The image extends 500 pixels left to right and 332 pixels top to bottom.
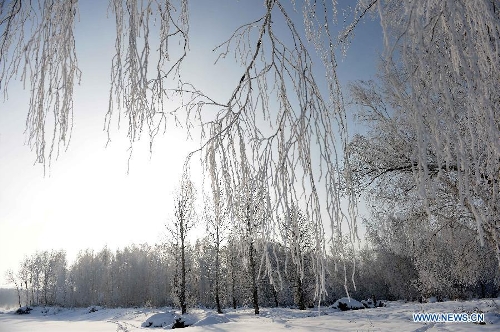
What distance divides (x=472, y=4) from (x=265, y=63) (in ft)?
3.42

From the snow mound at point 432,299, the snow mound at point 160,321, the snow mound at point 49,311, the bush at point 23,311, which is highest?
the snow mound at point 160,321

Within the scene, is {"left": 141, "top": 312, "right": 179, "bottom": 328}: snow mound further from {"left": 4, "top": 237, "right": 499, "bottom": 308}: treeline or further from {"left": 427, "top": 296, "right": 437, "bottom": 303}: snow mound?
{"left": 427, "top": 296, "right": 437, "bottom": 303}: snow mound

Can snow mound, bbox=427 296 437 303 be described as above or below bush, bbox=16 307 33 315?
above

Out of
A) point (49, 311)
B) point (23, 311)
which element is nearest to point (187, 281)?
point (49, 311)

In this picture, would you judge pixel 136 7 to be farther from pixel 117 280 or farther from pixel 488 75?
pixel 117 280

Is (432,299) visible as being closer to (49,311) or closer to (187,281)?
(187,281)

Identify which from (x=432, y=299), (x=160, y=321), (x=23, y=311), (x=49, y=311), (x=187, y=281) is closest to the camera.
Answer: (x=160, y=321)

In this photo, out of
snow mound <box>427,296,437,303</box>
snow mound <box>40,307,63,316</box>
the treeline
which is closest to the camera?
snow mound <box>427,296,437,303</box>

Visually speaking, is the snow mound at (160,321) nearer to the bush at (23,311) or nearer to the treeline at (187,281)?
the treeline at (187,281)

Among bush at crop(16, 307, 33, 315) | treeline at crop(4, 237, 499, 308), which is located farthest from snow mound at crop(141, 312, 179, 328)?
bush at crop(16, 307, 33, 315)

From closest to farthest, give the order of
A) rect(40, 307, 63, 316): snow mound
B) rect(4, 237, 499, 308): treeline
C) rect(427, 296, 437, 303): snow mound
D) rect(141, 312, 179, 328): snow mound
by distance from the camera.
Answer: rect(141, 312, 179, 328): snow mound < rect(427, 296, 437, 303): snow mound < rect(4, 237, 499, 308): treeline < rect(40, 307, 63, 316): snow mound

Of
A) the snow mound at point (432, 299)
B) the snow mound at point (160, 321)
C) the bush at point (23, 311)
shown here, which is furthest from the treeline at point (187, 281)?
the bush at point (23, 311)

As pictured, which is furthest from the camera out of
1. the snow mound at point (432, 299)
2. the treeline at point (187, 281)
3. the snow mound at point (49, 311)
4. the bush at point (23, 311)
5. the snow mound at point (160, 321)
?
the snow mound at point (49, 311)

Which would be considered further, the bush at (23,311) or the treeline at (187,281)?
the bush at (23,311)
